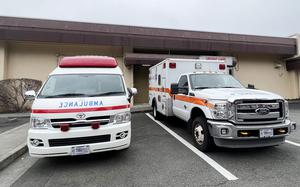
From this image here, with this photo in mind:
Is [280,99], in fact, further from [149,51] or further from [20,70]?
[20,70]

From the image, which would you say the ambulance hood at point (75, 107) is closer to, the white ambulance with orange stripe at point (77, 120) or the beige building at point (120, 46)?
the white ambulance with orange stripe at point (77, 120)

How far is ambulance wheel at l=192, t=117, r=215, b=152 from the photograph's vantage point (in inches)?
184

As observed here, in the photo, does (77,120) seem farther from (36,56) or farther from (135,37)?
(36,56)

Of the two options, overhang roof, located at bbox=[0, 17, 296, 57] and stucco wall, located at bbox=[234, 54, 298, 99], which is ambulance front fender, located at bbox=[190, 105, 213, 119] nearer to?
overhang roof, located at bbox=[0, 17, 296, 57]

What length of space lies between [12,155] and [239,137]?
17.7 feet

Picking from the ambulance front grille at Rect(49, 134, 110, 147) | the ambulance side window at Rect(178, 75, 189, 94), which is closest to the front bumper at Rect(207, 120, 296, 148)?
the ambulance side window at Rect(178, 75, 189, 94)

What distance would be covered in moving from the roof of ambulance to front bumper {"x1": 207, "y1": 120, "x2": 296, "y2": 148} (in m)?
3.06

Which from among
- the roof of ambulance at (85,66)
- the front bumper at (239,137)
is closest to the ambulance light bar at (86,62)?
the roof of ambulance at (85,66)

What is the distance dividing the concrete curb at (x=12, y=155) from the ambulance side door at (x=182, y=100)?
4762 mm

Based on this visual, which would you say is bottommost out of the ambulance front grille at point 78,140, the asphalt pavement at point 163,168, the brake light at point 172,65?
the asphalt pavement at point 163,168

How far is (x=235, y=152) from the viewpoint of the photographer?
4859 mm

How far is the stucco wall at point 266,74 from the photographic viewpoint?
58.5 ft

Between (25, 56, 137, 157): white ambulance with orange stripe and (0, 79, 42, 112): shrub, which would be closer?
(25, 56, 137, 157): white ambulance with orange stripe

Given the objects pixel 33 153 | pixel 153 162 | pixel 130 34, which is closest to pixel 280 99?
pixel 153 162
